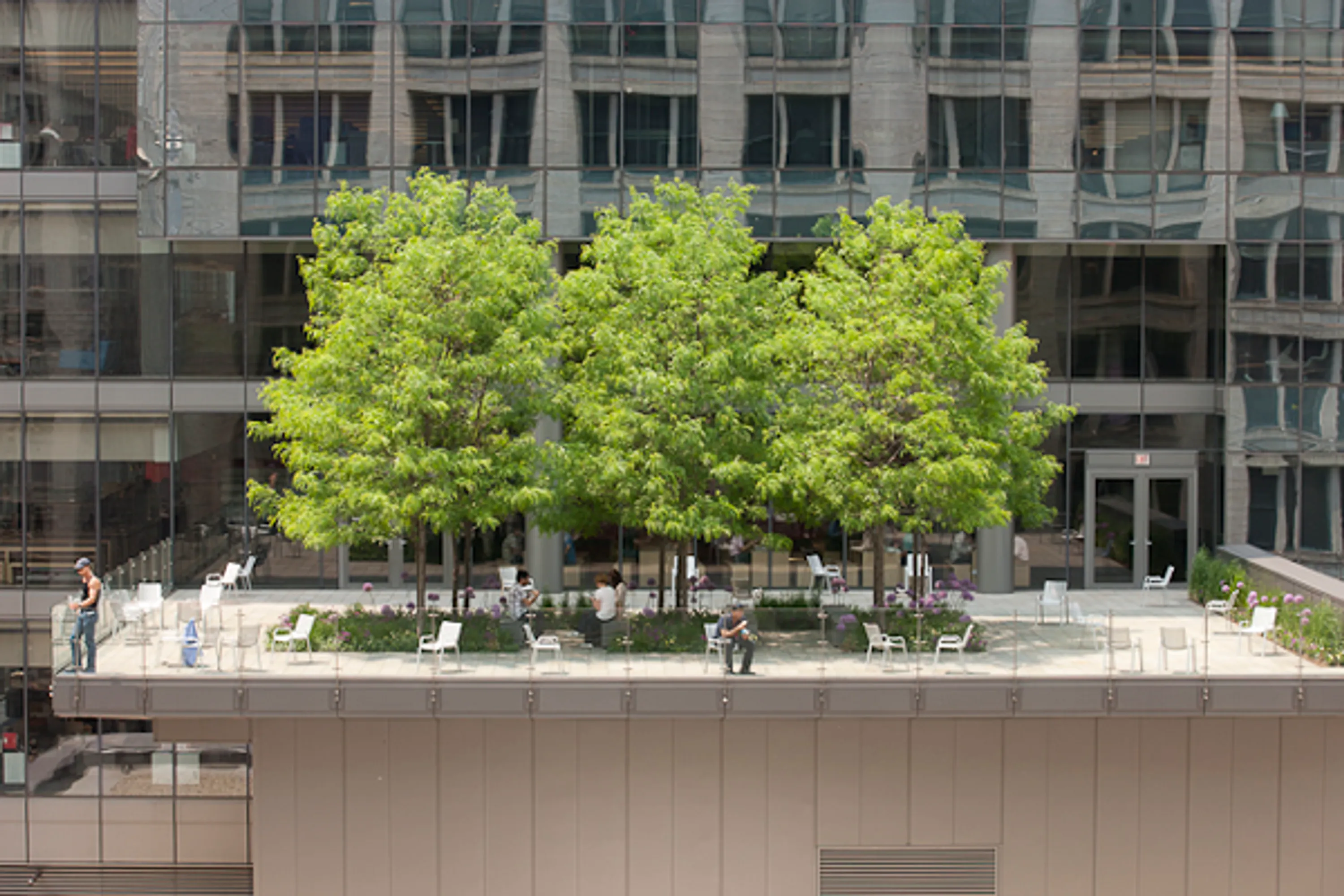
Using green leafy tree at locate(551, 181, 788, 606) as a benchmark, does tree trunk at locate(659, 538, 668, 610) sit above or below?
below

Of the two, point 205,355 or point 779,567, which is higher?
point 205,355

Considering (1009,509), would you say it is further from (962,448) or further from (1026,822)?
(1026,822)

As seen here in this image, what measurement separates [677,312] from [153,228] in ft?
38.2

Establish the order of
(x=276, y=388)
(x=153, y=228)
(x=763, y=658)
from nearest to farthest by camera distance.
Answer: (x=763, y=658) → (x=276, y=388) → (x=153, y=228)

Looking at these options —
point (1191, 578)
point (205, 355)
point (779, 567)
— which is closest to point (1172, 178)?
point (1191, 578)

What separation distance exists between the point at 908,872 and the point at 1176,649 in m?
5.51

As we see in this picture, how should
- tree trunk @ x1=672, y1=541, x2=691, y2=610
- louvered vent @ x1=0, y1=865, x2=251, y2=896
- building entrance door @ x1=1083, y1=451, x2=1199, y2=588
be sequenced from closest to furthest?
1. tree trunk @ x1=672, y1=541, x2=691, y2=610
2. louvered vent @ x1=0, y1=865, x2=251, y2=896
3. building entrance door @ x1=1083, y1=451, x2=1199, y2=588

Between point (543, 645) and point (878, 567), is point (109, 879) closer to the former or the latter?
point (543, 645)

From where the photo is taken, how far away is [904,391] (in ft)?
83.6

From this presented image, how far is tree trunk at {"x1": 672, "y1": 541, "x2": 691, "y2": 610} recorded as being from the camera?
27.0 metres

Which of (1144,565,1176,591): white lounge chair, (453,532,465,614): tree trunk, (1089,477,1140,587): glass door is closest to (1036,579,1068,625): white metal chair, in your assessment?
(1144,565,1176,591): white lounge chair

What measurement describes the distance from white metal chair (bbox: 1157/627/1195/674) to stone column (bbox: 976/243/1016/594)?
25.7 feet

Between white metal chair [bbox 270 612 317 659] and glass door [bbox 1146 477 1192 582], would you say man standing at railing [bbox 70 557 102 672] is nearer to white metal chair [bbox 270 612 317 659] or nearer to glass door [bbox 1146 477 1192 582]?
white metal chair [bbox 270 612 317 659]

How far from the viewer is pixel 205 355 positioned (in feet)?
104
